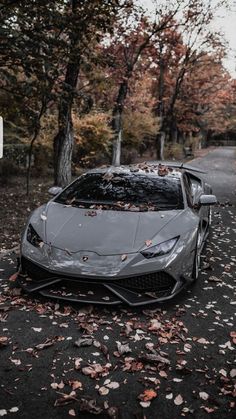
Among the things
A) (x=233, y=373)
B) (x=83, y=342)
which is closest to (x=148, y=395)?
(x=233, y=373)

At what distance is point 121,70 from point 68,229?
14123mm

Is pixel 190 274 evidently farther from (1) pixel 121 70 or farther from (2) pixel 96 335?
(1) pixel 121 70

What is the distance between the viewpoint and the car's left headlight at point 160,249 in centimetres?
421

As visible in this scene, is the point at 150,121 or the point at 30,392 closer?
the point at 30,392

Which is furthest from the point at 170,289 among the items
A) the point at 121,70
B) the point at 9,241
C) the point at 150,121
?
the point at 150,121

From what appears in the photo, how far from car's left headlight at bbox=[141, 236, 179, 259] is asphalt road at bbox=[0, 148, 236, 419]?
590 mm

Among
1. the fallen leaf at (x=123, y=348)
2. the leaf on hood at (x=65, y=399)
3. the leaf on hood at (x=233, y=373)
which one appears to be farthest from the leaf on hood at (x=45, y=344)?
the leaf on hood at (x=233, y=373)

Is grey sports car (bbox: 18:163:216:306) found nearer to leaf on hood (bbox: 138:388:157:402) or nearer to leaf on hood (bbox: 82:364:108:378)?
leaf on hood (bbox: 82:364:108:378)

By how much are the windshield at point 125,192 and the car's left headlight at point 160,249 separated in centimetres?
76

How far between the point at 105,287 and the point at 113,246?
0.46 metres

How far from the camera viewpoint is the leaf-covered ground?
2807mm

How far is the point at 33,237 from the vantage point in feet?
15.3

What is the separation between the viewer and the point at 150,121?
23984 millimetres

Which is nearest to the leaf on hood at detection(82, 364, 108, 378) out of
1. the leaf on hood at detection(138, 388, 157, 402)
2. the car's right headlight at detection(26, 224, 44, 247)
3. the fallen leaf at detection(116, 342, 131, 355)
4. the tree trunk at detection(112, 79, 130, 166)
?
the fallen leaf at detection(116, 342, 131, 355)
